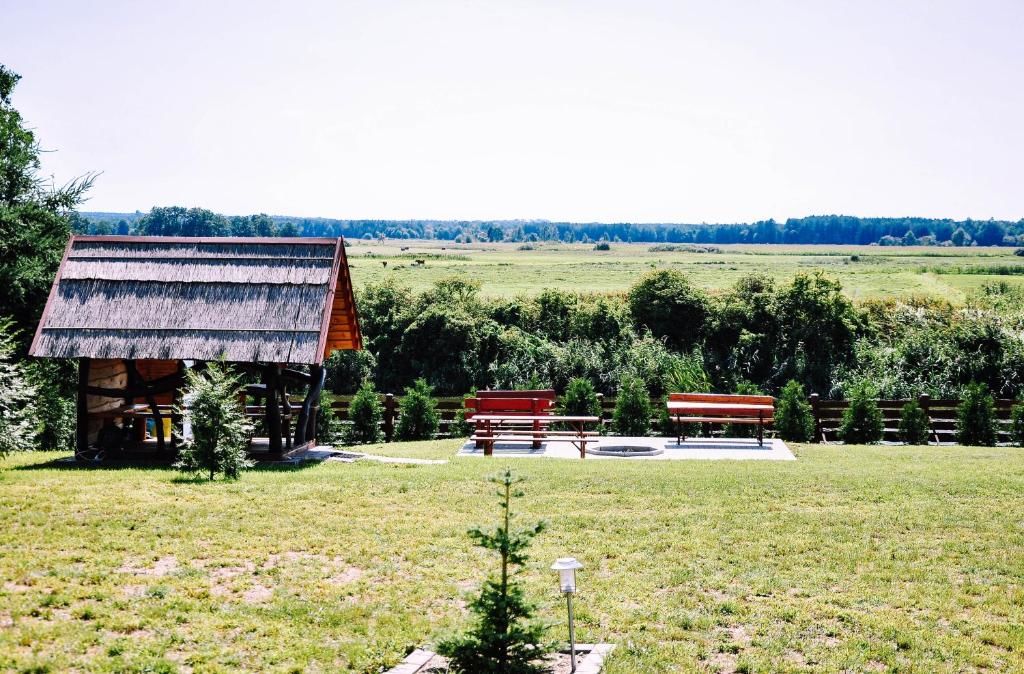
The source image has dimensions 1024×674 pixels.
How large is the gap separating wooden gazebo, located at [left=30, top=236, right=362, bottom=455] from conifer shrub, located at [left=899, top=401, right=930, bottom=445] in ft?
44.2

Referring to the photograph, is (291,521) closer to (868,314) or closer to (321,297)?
(321,297)

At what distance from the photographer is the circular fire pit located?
61.2 ft

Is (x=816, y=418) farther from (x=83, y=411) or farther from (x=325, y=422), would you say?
(x=83, y=411)

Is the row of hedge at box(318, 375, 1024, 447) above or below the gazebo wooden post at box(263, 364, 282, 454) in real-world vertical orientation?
below

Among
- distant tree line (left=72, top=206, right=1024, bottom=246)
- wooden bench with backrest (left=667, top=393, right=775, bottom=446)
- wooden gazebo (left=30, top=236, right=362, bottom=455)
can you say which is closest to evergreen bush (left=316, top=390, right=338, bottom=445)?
wooden gazebo (left=30, top=236, right=362, bottom=455)

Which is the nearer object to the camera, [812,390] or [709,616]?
[709,616]

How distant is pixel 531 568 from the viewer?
9734 millimetres

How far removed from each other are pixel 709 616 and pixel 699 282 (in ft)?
183

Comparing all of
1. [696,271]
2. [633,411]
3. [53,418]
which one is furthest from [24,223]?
[696,271]

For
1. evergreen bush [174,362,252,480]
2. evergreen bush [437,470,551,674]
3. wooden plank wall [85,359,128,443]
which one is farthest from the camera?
wooden plank wall [85,359,128,443]

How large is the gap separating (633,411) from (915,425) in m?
6.60

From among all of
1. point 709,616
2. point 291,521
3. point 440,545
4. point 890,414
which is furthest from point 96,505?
point 890,414

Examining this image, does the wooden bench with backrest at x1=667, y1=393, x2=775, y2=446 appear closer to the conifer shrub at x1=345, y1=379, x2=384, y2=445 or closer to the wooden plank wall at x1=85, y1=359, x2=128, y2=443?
the conifer shrub at x1=345, y1=379, x2=384, y2=445

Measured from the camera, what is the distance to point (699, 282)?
62812 mm
